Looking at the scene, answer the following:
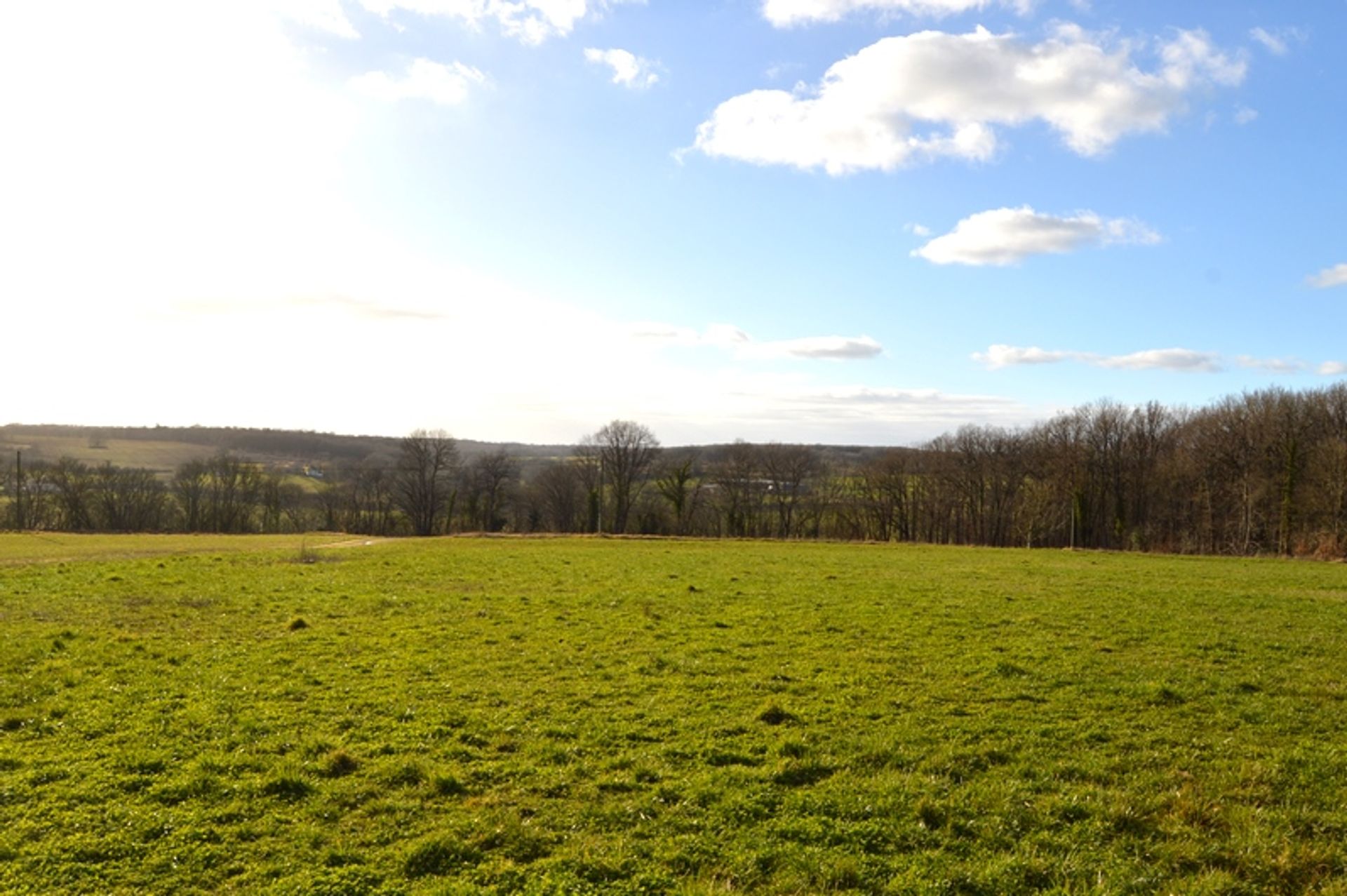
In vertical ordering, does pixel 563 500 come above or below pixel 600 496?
below

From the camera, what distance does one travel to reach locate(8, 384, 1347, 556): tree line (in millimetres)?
68188

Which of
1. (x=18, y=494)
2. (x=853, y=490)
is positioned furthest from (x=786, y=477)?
(x=18, y=494)

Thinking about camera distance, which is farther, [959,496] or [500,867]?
[959,496]

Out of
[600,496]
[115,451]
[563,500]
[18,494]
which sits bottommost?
[563,500]

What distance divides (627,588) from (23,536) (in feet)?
172

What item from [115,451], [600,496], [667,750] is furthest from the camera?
[115,451]

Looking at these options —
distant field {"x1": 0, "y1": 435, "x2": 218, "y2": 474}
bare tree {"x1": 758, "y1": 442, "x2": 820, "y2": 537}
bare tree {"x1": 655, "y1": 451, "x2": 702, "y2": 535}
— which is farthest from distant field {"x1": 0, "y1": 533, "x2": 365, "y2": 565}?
distant field {"x1": 0, "y1": 435, "x2": 218, "y2": 474}

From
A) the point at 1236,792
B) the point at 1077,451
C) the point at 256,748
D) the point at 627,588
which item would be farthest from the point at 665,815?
the point at 1077,451

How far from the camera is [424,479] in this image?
328ft

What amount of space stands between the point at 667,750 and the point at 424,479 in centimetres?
9575

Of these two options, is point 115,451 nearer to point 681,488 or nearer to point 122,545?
point 681,488

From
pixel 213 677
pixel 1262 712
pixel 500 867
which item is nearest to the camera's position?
pixel 500 867

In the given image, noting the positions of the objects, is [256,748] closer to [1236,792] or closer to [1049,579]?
[1236,792]

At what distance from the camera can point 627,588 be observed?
24844 mm
